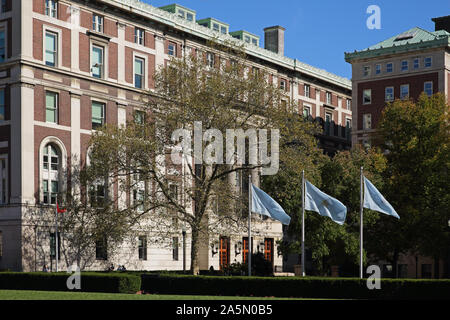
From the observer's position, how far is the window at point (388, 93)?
315 feet

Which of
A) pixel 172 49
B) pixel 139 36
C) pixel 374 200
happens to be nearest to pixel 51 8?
pixel 139 36

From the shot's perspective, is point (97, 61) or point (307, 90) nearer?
point (97, 61)

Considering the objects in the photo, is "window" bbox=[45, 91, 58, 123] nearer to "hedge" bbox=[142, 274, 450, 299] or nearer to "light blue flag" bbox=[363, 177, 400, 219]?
"hedge" bbox=[142, 274, 450, 299]

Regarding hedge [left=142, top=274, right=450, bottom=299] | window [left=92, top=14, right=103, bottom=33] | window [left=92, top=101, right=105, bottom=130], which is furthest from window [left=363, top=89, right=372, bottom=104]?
hedge [left=142, top=274, right=450, bottom=299]

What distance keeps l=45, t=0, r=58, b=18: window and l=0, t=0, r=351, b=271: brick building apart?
0.08 m

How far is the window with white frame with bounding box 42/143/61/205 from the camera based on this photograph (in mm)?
65312

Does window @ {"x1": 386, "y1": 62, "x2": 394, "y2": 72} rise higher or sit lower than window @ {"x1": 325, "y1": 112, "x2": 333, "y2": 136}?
higher

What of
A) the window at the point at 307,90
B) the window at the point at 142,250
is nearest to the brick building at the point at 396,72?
the window at the point at 307,90

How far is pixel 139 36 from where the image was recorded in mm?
75812

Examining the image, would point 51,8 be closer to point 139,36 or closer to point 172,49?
point 139,36

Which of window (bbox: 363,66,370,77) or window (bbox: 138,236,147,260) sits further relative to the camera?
window (bbox: 363,66,370,77)

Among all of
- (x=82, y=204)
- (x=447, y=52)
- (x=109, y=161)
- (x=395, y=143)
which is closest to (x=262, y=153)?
(x=109, y=161)

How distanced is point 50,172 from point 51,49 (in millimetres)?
10455

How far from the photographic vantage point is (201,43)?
271 ft
